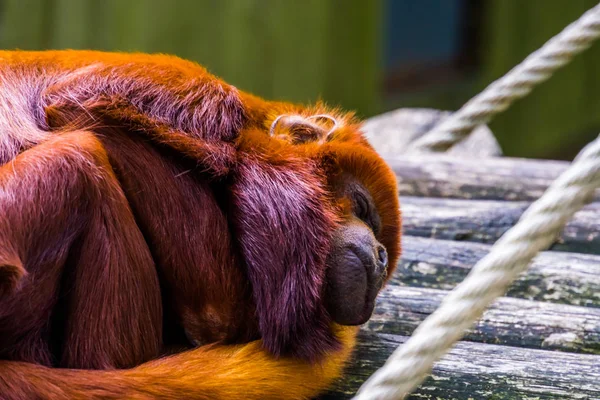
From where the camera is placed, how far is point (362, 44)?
858 centimetres

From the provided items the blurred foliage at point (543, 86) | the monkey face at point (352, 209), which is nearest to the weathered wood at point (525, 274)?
the monkey face at point (352, 209)

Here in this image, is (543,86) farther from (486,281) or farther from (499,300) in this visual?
(486,281)

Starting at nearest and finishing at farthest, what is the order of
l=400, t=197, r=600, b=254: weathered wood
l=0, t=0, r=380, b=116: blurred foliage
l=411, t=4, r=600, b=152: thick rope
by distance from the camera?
l=400, t=197, r=600, b=254: weathered wood < l=411, t=4, r=600, b=152: thick rope < l=0, t=0, r=380, b=116: blurred foliage

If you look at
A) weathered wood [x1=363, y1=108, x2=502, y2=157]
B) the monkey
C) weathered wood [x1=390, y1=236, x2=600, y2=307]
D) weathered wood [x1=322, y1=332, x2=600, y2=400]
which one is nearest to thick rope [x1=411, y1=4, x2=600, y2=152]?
weathered wood [x1=363, y1=108, x2=502, y2=157]

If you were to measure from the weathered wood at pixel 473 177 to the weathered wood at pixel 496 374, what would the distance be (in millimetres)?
1497

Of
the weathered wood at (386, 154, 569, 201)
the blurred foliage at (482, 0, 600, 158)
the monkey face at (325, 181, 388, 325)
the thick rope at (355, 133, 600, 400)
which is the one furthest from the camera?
the blurred foliage at (482, 0, 600, 158)

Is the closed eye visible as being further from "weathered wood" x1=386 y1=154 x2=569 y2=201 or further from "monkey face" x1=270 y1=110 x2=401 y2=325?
"weathered wood" x1=386 y1=154 x2=569 y2=201

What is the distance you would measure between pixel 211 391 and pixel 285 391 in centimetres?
24

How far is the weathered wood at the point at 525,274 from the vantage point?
2910 mm

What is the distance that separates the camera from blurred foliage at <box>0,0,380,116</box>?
265 inches

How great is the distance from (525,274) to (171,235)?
4.59ft

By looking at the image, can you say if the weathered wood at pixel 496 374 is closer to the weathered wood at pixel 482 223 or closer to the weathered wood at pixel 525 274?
the weathered wood at pixel 525 274

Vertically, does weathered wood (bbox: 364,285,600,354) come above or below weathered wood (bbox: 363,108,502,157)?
below

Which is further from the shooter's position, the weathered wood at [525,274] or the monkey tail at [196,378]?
the weathered wood at [525,274]
